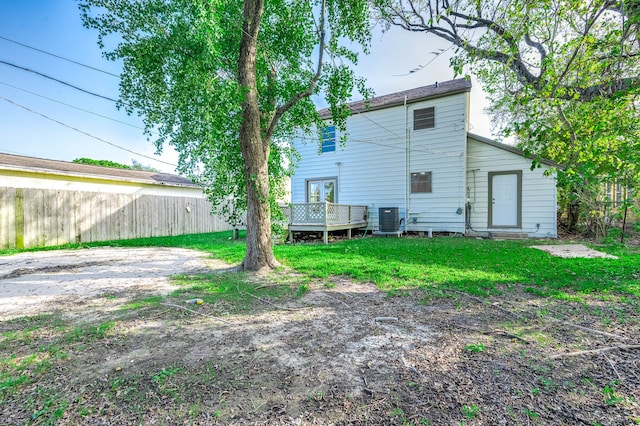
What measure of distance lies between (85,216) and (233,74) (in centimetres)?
931

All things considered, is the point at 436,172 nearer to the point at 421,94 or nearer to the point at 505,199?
the point at 505,199

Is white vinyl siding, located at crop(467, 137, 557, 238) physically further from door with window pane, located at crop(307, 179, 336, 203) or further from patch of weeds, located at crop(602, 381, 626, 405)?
patch of weeds, located at crop(602, 381, 626, 405)

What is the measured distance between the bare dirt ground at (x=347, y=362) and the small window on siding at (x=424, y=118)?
28.2 feet

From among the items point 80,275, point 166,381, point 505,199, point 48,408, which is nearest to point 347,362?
point 166,381

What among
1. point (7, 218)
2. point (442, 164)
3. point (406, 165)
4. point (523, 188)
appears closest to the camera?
point (7, 218)

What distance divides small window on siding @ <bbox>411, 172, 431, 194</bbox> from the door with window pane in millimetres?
3582

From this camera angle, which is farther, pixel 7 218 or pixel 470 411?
pixel 7 218

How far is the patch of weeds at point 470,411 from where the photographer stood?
1.53 meters

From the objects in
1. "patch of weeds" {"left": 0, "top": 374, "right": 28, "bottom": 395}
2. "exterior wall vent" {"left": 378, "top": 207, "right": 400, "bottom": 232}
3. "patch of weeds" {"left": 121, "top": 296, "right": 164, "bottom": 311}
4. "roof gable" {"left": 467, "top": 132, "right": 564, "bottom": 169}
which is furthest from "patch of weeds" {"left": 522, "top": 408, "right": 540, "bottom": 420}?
"roof gable" {"left": 467, "top": 132, "right": 564, "bottom": 169}

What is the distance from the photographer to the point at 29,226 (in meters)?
8.85

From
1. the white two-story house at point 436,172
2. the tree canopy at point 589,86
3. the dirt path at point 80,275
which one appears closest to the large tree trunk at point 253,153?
the dirt path at point 80,275

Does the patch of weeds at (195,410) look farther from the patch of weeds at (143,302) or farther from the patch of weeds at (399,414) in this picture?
the patch of weeds at (143,302)

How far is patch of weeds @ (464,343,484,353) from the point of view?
88.7 inches

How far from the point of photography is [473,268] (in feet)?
17.1
